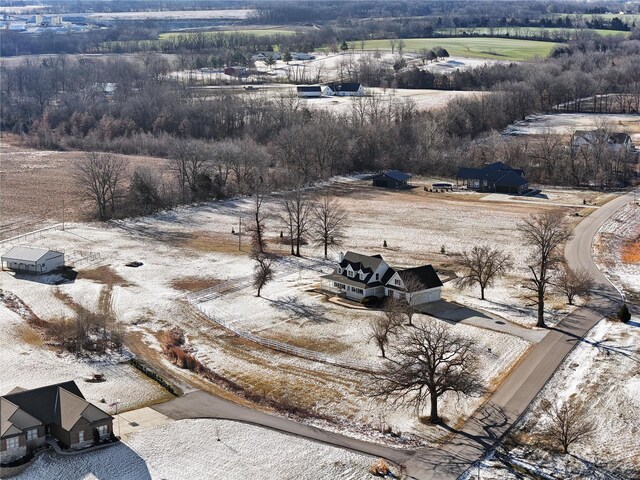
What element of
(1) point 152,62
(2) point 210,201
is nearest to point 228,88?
(1) point 152,62

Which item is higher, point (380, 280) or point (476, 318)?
point (380, 280)

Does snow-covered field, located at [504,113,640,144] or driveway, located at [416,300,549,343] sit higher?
snow-covered field, located at [504,113,640,144]

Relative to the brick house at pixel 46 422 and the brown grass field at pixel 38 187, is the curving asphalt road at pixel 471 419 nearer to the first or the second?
the brick house at pixel 46 422

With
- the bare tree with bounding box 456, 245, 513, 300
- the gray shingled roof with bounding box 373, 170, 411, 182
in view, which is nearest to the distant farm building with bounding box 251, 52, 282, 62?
the gray shingled roof with bounding box 373, 170, 411, 182

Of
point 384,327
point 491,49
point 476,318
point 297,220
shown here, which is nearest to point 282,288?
point 297,220

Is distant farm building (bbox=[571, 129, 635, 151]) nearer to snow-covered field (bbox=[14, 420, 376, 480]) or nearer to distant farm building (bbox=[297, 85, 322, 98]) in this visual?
distant farm building (bbox=[297, 85, 322, 98])

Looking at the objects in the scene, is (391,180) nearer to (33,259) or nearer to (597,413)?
(33,259)

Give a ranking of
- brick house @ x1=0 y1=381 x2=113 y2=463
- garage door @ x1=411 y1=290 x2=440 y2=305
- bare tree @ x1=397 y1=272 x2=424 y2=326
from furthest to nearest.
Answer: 1. garage door @ x1=411 y1=290 x2=440 y2=305
2. bare tree @ x1=397 y1=272 x2=424 y2=326
3. brick house @ x1=0 y1=381 x2=113 y2=463
